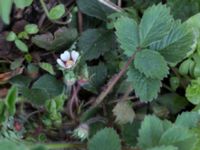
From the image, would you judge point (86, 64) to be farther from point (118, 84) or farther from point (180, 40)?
point (180, 40)

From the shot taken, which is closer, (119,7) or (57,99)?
(57,99)

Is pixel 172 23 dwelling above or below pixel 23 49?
above

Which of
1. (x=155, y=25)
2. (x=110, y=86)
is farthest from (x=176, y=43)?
(x=110, y=86)

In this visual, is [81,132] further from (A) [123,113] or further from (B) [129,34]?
(B) [129,34]

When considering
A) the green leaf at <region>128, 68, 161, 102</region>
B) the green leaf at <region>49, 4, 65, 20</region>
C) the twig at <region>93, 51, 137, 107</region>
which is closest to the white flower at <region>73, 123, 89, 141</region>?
the twig at <region>93, 51, 137, 107</region>

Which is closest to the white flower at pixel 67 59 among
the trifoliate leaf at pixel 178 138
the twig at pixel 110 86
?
the twig at pixel 110 86

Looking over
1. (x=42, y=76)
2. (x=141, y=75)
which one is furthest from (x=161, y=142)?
(x=42, y=76)
